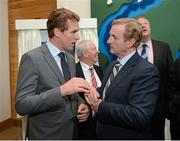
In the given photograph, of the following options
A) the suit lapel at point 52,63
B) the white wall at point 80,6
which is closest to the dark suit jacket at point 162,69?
the suit lapel at point 52,63

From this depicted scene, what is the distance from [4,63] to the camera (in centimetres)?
502

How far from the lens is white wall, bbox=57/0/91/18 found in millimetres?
3902

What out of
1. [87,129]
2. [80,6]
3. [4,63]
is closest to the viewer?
[87,129]

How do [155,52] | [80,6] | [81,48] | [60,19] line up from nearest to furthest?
[60,19]
[155,52]
[81,48]
[80,6]

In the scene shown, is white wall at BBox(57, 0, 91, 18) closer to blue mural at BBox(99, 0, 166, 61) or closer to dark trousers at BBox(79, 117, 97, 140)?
blue mural at BBox(99, 0, 166, 61)

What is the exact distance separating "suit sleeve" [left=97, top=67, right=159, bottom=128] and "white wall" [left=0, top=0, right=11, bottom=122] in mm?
3559

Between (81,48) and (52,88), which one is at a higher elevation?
(81,48)

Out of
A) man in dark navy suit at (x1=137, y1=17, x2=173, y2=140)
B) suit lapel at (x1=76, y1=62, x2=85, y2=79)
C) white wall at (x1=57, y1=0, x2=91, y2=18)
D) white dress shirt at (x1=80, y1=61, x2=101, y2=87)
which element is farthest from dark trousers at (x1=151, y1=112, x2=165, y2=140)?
white wall at (x1=57, y1=0, x2=91, y2=18)

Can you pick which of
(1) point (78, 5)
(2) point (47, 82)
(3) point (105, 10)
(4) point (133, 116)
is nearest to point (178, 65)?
(4) point (133, 116)

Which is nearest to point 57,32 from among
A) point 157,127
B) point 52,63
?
point 52,63

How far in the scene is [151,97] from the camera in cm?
174

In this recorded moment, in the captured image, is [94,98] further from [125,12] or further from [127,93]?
[125,12]

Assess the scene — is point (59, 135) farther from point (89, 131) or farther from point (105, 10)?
point (105, 10)

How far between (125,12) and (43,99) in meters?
2.29
